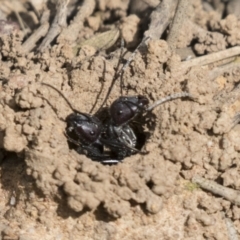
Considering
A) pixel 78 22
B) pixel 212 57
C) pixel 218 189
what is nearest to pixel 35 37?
pixel 78 22

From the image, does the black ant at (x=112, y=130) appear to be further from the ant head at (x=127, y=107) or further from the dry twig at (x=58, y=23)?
the dry twig at (x=58, y=23)

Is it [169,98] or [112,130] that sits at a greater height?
[169,98]

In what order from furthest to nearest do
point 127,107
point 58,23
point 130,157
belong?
1. point 58,23
2. point 127,107
3. point 130,157

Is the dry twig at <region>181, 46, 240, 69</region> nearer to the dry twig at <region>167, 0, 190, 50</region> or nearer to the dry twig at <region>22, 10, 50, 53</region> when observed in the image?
the dry twig at <region>167, 0, 190, 50</region>

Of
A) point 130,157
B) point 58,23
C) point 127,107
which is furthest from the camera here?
point 58,23

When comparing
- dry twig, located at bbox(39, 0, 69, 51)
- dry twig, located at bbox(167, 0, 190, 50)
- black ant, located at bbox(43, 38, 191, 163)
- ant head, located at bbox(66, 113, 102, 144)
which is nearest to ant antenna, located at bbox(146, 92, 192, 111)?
black ant, located at bbox(43, 38, 191, 163)

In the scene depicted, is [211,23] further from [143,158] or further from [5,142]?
[5,142]

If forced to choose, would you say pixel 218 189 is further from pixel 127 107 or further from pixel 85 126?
pixel 85 126
